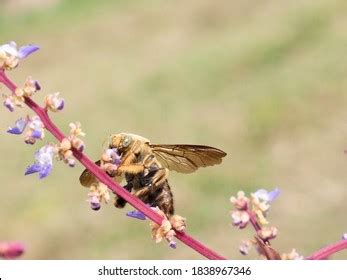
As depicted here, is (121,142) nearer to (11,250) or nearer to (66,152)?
(66,152)

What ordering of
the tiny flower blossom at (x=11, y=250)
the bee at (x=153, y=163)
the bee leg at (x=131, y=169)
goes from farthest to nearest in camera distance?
the bee at (x=153, y=163) < the bee leg at (x=131, y=169) < the tiny flower blossom at (x=11, y=250)

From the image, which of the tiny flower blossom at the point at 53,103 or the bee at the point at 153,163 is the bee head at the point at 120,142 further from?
the tiny flower blossom at the point at 53,103

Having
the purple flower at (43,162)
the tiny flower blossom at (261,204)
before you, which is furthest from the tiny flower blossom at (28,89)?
the tiny flower blossom at (261,204)

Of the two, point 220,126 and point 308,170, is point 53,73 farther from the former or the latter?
point 308,170

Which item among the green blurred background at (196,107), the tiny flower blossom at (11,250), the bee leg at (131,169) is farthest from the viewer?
the green blurred background at (196,107)

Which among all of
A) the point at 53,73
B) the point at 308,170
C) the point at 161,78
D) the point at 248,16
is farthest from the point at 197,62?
the point at 308,170

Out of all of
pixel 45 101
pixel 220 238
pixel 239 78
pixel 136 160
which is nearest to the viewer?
pixel 45 101

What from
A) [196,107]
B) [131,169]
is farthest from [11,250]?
[196,107]
